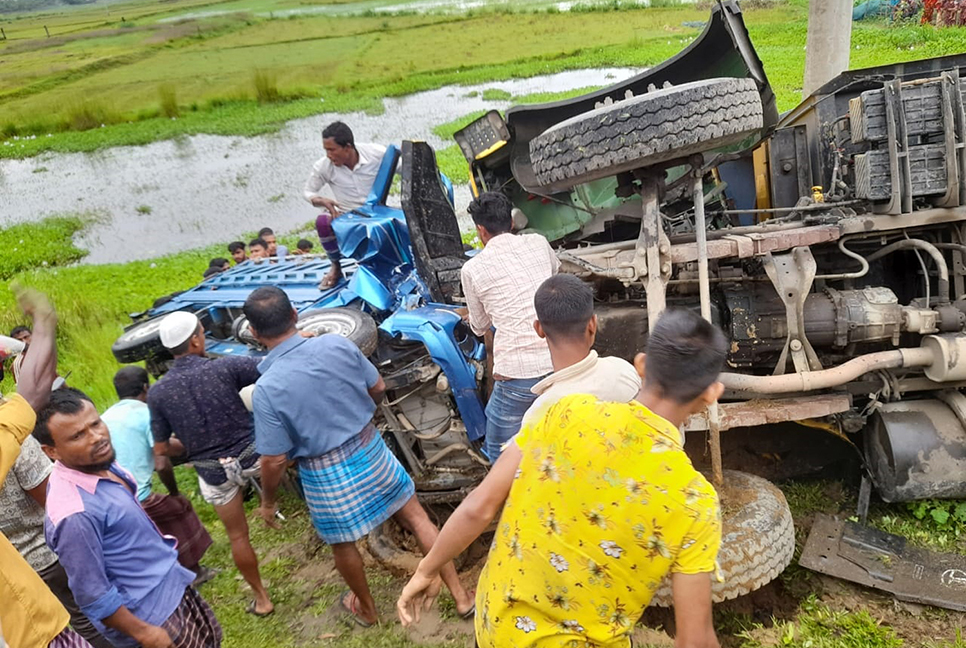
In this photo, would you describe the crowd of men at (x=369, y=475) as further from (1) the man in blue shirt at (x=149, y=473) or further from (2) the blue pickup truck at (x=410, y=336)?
(2) the blue pickup truck at (x=410, y=336)

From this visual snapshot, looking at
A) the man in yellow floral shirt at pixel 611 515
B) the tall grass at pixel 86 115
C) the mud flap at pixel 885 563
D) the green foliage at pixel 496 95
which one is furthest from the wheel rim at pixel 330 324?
the tall grass at pixel 86 115

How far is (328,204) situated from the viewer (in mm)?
4590

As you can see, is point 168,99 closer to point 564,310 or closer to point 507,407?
point 507,407

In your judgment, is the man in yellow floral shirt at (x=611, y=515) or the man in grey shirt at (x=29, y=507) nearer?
the man in yellow floral shirt at (x=611, y=515)

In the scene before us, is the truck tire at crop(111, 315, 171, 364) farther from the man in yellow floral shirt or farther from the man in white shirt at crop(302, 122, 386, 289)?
the man in yellow floral shirt

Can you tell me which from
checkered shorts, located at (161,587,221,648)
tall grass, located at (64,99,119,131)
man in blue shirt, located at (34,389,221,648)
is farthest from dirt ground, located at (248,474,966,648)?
tall grass, located at (64,99,119,131)

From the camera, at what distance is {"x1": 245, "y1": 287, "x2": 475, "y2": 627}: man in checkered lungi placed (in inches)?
104

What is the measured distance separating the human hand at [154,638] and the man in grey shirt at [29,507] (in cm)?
37

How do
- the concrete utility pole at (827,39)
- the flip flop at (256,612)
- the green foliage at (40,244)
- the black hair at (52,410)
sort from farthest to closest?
the green foliage at (40,244)
the concrete utility pole at (827,39)
the flip flop at (256,612)
the black hair at (52,410)

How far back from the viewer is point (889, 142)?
283cm

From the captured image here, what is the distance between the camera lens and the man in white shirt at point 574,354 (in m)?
1.81

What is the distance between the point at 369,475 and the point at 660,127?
198cm

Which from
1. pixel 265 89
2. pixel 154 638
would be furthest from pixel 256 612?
pixel 265 89

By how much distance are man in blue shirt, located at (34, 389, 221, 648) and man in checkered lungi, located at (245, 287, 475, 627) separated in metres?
0.59
